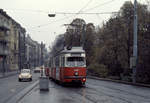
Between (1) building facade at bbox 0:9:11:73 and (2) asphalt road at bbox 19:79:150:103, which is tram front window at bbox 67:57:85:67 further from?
(1) building facade at bbox 0:9:11:73

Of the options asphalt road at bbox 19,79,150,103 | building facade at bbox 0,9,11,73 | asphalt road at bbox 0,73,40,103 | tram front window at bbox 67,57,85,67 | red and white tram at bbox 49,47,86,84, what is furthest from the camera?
building facade at bbox 0,9,11,73

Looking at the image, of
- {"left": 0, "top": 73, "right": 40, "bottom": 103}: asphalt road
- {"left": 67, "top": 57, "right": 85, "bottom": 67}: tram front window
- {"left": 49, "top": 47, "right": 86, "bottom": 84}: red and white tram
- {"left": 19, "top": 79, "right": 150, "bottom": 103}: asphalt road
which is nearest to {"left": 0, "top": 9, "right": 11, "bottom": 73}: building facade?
{"left": 0, "top": 73, "right": 40, "bottom": 103}: asphalt road

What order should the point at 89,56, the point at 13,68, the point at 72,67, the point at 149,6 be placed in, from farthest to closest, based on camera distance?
the point at 13,68
the point at 89,56
the point at 149,6
the point at 72,67

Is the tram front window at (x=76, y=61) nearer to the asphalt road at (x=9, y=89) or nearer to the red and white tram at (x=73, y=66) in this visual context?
the red and white tram at (x=73, y=66)

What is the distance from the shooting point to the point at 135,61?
31078mm

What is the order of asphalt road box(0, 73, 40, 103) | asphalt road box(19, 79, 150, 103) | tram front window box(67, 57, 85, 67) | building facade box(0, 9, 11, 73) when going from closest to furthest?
1. asphalt road box(19, 79, 150, 103)
2. asphalt road box(0, 73, 40, 103)
3. tram front window box(67, 57, 85, 67)
4. building facade box(0, 9, 11, 73)

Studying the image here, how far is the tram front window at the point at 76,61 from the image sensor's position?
27625 millimetres

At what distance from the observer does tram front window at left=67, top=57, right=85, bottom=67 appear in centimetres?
2762

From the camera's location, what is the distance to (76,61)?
27.8 meters

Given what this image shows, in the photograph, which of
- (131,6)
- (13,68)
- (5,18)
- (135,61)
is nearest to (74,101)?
(135,61)

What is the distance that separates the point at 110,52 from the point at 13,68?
57329mm

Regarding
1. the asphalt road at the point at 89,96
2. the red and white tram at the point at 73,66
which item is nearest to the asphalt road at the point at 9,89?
the asphalt road at the point at 89,96

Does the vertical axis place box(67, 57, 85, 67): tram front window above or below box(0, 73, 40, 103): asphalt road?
above

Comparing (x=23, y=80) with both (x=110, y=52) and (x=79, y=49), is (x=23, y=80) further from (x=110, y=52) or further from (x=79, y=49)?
(x=79, y=49)
